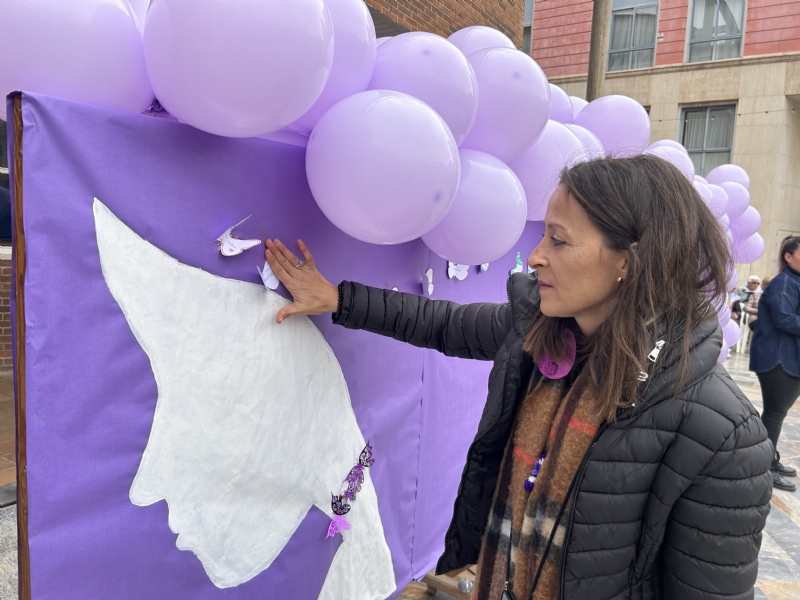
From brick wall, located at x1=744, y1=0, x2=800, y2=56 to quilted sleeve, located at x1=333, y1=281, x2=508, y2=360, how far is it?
17.2 metres

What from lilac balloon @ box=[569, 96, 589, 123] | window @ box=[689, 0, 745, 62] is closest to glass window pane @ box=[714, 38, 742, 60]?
window @ box=[689, 0, 745, 62]

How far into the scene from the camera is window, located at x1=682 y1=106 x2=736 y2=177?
15570 millimetres

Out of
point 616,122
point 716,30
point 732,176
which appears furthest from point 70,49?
point 716,30

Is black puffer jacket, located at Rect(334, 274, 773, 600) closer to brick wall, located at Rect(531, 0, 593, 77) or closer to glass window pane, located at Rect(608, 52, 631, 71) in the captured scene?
brick wall, located at Rect(531, 0, 593, 77)

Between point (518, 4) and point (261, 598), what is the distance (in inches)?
365

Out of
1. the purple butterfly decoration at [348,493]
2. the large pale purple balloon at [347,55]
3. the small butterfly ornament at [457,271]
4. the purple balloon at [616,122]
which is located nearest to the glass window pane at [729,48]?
the purple balloon at [616,122]

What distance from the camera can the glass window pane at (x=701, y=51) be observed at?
15953 millimetres

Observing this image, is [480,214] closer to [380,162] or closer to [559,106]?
[380,162]

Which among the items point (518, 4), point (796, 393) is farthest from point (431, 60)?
point (518, 4)

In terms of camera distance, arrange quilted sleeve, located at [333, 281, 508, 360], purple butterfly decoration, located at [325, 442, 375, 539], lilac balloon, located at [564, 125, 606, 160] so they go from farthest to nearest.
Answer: lilac balloon, located at [564, 125, 606, 160] < purple butterfly decoration, located at [325, 442, 375, 539] < quilted sleeve, located at [333, 281, 508, 360]

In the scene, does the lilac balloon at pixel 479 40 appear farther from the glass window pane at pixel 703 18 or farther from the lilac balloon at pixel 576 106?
the glass window pane at pixel 703 18

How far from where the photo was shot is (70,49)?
1.16 meters

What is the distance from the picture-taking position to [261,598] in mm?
1653

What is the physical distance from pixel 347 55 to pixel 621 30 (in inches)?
725
